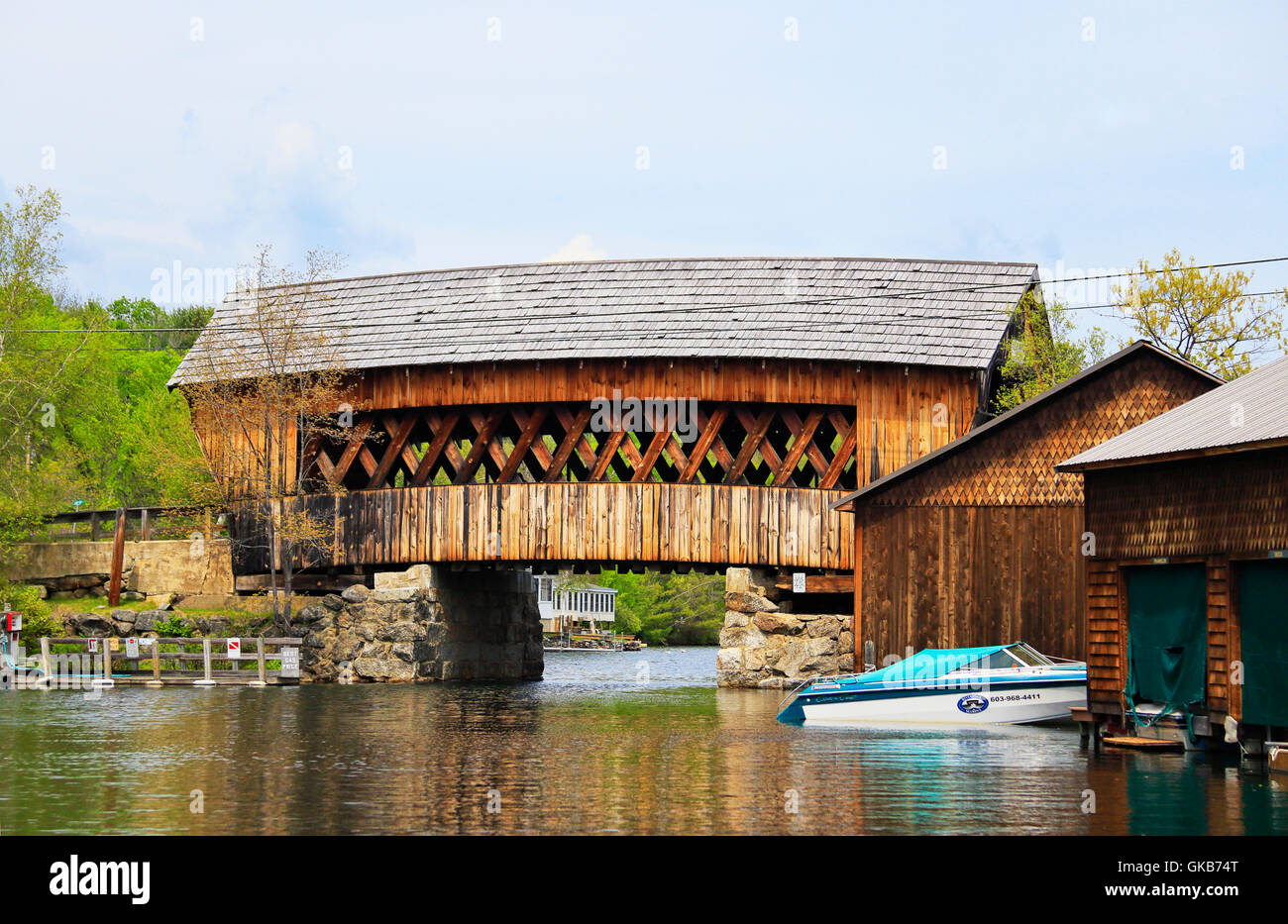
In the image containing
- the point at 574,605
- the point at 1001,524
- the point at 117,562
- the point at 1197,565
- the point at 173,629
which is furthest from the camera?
the point at 574,605

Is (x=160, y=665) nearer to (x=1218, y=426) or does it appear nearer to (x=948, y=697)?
(x=948, y=697)

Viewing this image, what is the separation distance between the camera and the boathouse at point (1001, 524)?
25.1 metres

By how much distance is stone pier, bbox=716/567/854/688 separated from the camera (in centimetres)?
2903

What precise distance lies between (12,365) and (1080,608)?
30.7 meters

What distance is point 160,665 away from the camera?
104 feet

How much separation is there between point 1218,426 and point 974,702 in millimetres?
6467

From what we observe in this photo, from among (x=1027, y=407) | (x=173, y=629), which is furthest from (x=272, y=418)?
(x=1027, y=407)

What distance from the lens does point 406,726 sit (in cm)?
2061

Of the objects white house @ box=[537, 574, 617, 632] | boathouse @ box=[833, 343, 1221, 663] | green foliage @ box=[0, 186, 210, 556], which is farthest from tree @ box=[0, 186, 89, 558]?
white house @ box=[537, 574, 617, 632]

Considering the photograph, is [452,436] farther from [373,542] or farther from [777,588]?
[777,588]

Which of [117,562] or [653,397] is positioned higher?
[653,397]

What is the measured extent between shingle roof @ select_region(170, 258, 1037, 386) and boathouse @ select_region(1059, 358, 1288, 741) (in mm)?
9885

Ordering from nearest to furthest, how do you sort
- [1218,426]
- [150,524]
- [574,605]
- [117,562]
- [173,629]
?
[1218,426], [173,629], [117,562], [150,524], [574,605]

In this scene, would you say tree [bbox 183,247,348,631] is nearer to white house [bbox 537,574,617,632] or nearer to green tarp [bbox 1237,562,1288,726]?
green tarp [bbox 1237,562,1288,726]
